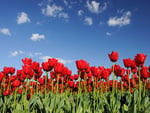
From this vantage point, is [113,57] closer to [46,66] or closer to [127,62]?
[127,62]

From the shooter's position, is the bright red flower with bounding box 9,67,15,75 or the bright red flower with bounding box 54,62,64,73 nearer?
the bright red flower with bounding box 54,62,64,73

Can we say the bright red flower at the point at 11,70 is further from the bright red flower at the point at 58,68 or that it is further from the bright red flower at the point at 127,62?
the bright red flower at the point at 127,62

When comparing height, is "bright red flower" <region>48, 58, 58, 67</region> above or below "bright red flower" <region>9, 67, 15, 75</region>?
below

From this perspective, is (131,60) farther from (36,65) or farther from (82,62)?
(36,65)

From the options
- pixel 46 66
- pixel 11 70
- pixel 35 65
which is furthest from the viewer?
pixel 11 70

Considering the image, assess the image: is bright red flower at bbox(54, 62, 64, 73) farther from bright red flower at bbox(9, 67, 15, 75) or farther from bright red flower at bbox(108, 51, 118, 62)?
bright red flower at bbox(9, 67, 15, 75)

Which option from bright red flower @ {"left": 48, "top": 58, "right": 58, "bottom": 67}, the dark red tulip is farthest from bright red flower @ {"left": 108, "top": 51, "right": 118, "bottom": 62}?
the dark red tulip

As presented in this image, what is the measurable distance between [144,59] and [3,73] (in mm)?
4491

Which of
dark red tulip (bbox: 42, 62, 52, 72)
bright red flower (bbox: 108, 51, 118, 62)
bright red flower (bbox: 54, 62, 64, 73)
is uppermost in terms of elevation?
bright red flower (bbox: 108, 51, 118, 62)

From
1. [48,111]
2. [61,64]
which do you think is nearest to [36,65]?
[61,64]

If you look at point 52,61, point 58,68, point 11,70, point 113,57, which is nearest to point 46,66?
point 52,61

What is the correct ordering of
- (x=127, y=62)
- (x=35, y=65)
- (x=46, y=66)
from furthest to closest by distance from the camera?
(x=127, y=62) → (x=35, y=65) → (x=46, y=66)

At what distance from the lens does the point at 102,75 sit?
461 cm

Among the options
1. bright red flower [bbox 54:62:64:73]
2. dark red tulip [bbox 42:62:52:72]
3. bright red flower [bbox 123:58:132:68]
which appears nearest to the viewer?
bright red flower [bbox 54:62:64:73]
